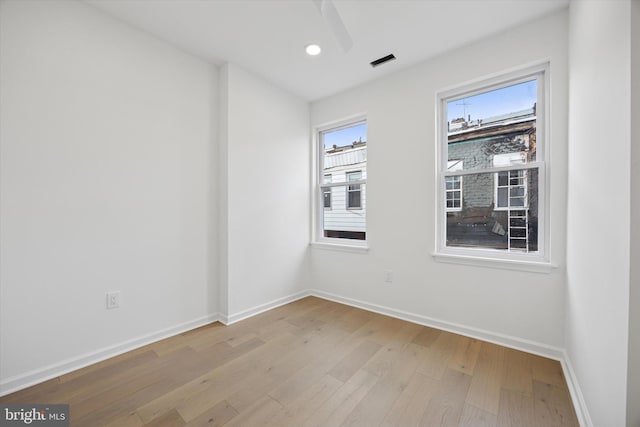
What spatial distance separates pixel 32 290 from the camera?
1.77m

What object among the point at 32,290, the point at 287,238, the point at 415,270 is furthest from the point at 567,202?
the point at 32,290

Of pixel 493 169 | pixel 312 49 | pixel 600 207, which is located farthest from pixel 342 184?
pixel 600 207

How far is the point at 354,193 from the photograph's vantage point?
135 inches

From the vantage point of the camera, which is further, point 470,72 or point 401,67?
point 401,67

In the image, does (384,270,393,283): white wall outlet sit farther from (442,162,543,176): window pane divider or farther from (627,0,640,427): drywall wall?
(627,0,640,427): drywall wall

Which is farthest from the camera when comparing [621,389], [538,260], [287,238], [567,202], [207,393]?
[287,238]

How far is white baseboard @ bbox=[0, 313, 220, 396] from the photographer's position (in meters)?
1.69

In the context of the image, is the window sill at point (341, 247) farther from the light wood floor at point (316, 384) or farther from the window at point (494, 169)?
the light wood floor at point (316, 384)

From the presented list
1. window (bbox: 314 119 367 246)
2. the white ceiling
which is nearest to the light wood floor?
window (bbox: 314 119 367 246)

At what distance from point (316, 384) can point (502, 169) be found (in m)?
2.30

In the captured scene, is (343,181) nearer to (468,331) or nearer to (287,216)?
(287,216)

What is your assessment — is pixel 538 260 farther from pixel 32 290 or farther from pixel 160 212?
pixel 32 290

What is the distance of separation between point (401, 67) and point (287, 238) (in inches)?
91.5

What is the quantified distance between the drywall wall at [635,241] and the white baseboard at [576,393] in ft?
1.95
